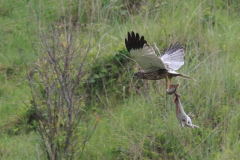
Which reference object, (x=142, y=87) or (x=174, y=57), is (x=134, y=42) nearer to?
(x=174, y=57)

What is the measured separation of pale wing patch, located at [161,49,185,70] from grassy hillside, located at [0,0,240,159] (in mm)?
551

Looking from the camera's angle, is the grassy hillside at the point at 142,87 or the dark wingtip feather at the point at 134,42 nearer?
the dark wingtip feather at the point at 134,42

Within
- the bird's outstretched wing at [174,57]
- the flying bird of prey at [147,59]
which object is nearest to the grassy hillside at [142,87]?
the bird's outstretched wing at [174,57]

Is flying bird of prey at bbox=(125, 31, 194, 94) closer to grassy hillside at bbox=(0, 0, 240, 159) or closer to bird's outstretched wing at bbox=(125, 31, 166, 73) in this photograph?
bird's outstretched wing at bbox=(125, 31, 166, 73)

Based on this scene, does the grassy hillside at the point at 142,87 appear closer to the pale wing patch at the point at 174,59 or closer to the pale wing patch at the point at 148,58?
the pale wing patch at the point at 174,59

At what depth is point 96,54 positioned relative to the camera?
18.0 ft

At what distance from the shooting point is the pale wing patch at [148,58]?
3.21 m

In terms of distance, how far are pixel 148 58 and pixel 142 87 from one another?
1.86m

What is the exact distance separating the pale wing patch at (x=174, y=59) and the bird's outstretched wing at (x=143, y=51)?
0.44 m

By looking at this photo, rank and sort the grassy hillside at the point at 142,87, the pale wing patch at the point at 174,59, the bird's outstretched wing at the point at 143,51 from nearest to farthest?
the bird's outstretched wing at the point at 143,51
the pale wing patch at the point at 174,59
the grassy hillside at the point at 142,87

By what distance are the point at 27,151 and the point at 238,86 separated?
7.79ft

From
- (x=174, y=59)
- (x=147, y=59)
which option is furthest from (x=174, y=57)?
(x=147, y=59)

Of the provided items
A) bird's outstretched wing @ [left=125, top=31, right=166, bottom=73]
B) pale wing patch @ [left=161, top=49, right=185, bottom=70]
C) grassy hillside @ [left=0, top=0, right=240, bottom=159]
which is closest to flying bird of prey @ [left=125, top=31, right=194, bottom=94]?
bird's outstretched wing @ [left=125, top=31, right=166, bottom=73]

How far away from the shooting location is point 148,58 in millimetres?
3285
